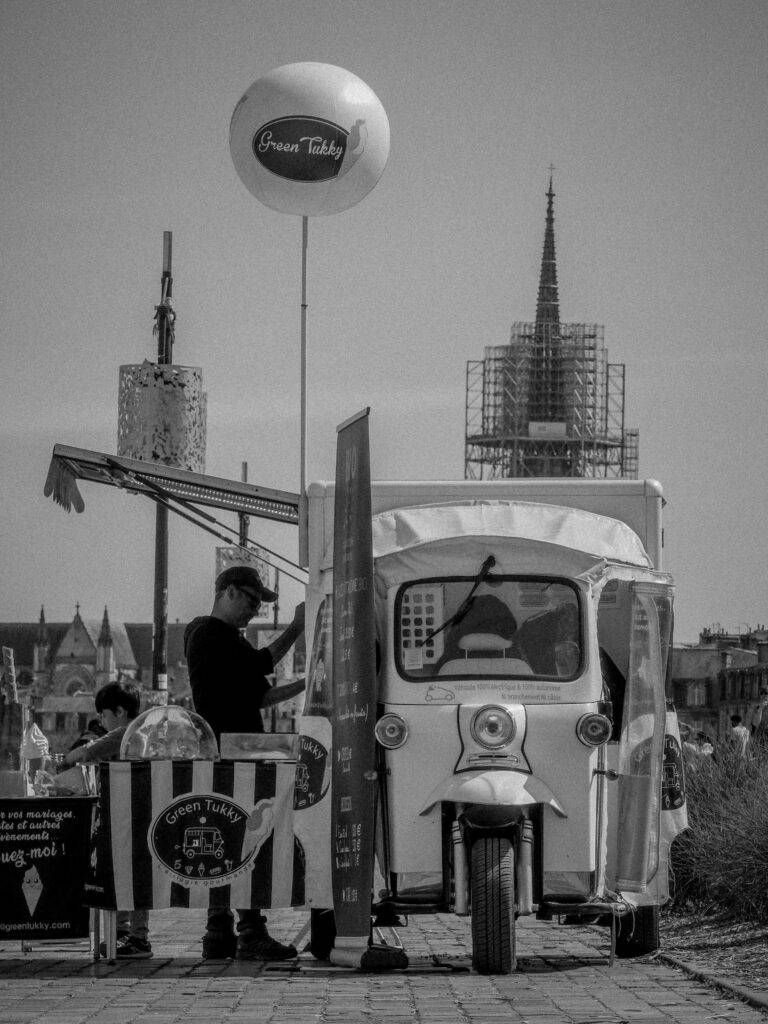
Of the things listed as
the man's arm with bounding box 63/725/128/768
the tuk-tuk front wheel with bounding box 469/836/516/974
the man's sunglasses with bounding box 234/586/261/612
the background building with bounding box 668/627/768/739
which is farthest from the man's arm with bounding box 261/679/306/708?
the background building with bounding box 668/627/768/739

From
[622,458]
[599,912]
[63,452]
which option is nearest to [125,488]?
[63,452]

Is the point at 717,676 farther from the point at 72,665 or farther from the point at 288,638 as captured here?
the point at 288,638

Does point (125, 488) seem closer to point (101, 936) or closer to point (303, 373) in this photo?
point (303, 373)

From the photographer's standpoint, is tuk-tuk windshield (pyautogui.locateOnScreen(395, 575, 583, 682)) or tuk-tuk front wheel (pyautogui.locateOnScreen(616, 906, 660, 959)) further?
tuk-tuk front wheel (pyautogui.locateOnScreen(616, 906, 660, 959))

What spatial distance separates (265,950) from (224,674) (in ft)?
5.12

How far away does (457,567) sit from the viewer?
9789mm

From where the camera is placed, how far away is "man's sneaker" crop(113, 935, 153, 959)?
32.9 feet

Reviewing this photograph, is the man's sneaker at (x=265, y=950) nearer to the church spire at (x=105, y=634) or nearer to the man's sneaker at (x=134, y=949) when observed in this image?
the man's sneaker at (x=134, y=949)

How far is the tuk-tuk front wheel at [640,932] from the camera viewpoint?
9.87 m

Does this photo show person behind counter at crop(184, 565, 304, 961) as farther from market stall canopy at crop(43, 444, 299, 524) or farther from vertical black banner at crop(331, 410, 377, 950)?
market stall canopy at crop(43, 444, 299, 524)

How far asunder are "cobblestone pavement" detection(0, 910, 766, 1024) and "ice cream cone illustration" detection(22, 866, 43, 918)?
1.13 feet

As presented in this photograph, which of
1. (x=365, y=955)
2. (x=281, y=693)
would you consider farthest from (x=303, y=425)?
(x=365, y=955)

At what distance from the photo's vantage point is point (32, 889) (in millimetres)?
9891

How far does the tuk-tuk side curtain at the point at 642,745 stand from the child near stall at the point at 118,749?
104 inches
